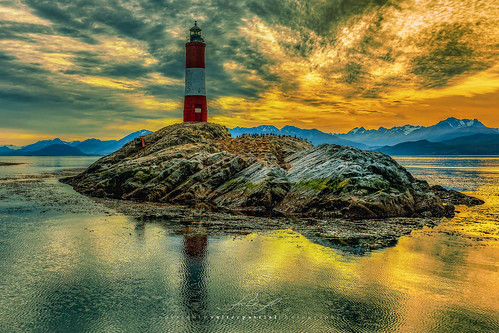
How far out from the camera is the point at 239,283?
13.0 metres

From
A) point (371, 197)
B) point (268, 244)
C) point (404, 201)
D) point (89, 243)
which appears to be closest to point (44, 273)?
point (89, 243)

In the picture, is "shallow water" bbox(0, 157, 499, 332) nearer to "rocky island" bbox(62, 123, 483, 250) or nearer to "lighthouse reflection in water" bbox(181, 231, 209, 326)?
"lighthouse reflection in water" bbox(181, 231, 209, 326)

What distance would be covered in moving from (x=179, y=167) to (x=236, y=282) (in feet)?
84.4

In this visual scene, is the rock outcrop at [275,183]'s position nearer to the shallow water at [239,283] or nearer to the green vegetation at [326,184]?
the green vegetation at [326,184]

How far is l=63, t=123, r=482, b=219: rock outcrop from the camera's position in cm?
2708

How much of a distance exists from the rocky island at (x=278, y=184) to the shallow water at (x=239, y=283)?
596 cm

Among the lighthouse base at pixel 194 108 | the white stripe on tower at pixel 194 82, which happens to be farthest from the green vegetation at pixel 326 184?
the white stripe on tower at pixel 194 82

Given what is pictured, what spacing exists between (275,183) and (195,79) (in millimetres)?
34571

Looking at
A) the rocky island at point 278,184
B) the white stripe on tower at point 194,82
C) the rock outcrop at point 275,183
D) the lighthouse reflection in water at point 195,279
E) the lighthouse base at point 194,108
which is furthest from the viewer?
the lighthouse base at point 194,108

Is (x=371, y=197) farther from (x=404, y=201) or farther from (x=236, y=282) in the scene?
(x=236, y=282)

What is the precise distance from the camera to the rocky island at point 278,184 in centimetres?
2689

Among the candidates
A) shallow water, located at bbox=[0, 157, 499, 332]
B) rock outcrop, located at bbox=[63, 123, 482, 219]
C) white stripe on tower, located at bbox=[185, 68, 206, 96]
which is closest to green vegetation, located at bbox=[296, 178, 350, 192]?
rock outcrop, located at bbox=[63, 123, 482, 219]

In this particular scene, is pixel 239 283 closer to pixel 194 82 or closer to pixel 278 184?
pixel 278 184

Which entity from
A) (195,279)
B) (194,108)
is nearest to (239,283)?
(195,279)
